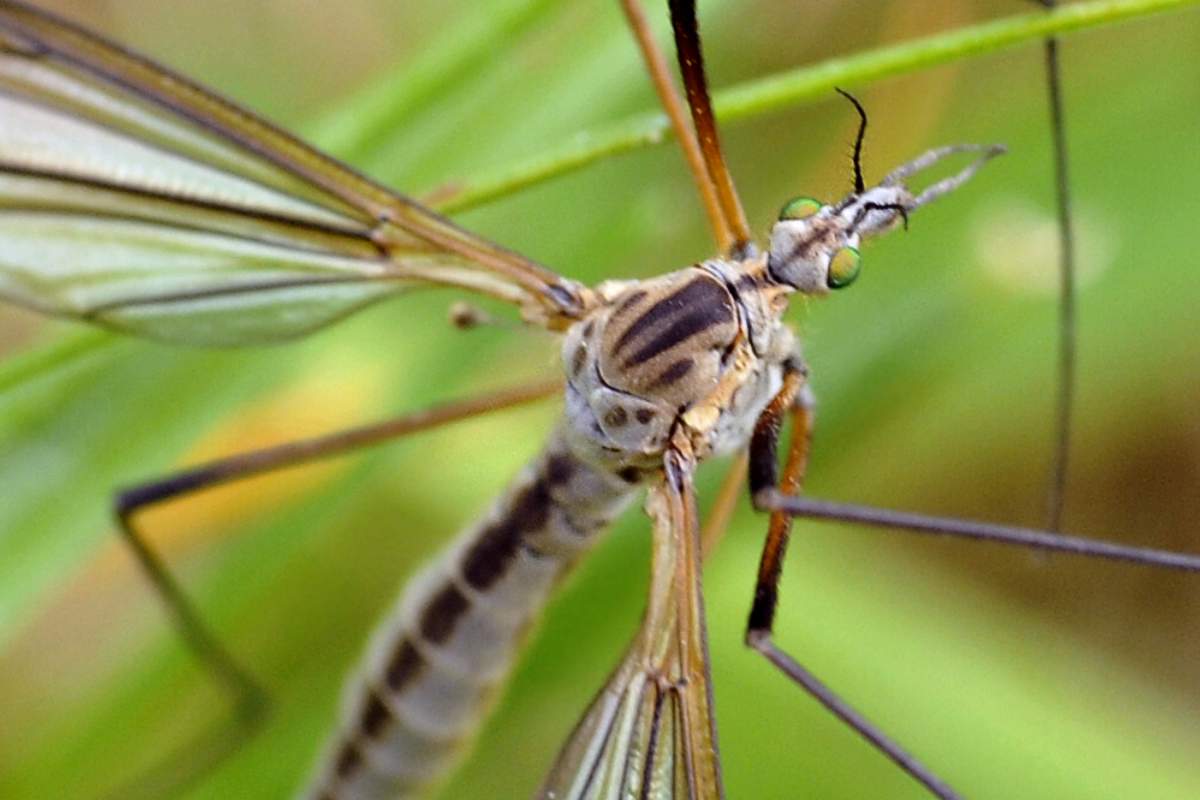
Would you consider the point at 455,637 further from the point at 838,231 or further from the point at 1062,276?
the point at 1062,276

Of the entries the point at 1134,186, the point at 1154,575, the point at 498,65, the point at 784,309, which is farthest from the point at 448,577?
the point at 1154,575

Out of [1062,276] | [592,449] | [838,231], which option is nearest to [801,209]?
[838,231]

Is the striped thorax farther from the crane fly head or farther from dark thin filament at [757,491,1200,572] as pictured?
dark thin filament at [757,491,1200,572]

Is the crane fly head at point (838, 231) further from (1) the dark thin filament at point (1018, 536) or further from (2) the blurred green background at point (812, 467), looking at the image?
(2) the blurred green background at point (812, 467)

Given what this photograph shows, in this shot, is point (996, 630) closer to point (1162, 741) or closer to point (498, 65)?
point (1162, 741)

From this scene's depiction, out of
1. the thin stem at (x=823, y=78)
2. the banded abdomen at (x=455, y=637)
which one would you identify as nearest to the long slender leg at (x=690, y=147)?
the thin stem at (x=823, y=78)

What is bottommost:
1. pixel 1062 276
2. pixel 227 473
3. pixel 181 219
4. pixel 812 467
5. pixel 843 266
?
pixel 227 473

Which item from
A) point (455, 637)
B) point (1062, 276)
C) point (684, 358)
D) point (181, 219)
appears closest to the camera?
point (684, 358)
